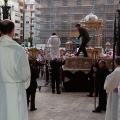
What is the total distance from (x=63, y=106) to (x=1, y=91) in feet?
23.4

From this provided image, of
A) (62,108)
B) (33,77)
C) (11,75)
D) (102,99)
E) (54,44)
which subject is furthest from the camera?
(54,44)

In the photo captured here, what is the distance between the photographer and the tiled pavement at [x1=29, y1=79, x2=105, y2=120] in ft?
32.5

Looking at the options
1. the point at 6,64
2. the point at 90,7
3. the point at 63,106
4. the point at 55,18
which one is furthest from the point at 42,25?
the point at 6,64

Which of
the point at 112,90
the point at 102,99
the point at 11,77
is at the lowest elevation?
the point at 102,99

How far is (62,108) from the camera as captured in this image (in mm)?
11398

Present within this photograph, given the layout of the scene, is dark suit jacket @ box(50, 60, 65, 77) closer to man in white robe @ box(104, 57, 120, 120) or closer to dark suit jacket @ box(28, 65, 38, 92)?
dark suit jacket @ box(28, 65, 38, 92)

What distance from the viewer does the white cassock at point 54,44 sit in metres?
17.7

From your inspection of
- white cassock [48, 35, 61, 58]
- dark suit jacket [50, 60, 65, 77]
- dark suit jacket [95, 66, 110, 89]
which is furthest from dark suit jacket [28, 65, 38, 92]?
white cassock [48, 35, 61, 58]

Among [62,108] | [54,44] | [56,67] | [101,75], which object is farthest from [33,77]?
[54,44]

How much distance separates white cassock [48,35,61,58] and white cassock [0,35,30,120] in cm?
1273

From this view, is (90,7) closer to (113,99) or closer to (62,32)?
(62,32)

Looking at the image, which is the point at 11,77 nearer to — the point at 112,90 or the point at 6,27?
the point at 6,27

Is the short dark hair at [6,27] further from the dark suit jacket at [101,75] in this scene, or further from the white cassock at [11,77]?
the dark suit jacket at [101,75]

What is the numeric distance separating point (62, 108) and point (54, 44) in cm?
685
